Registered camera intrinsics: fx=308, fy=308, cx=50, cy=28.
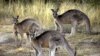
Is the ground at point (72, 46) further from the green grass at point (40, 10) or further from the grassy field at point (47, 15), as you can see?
the green grass at point (40, 10)

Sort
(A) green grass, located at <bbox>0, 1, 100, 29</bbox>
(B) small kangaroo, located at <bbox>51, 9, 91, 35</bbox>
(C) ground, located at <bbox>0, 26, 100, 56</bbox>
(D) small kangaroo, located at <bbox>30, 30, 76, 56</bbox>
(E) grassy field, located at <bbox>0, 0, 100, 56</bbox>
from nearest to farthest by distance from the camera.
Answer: (D) small kangaroo, located at <bbox>30, 30, 76, 56</bbox> < (C) ground, located at <bbox>0, 26, 100, 56</bbox> < (E) grassy field, located at <bbox>0, 0, 100, 56</bbox> < (B) small kangaroo, located at <bbox>51, 9, 91, 35</bbox> < (A) green grass, located at <bbox>0, 1, 100, 29</bbox>

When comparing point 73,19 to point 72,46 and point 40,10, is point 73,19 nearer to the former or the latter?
point 72,46

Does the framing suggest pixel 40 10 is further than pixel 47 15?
Yes

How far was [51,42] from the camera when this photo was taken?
4746 millimetres

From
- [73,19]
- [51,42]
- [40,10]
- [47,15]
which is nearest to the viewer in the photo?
[51,42]

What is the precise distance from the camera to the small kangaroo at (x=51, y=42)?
4742mm

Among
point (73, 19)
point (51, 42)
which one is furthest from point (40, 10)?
point (51, 42)

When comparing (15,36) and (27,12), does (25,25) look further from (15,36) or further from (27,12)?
(27,12)

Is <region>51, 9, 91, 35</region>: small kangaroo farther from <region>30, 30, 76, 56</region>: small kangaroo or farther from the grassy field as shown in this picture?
<region>30, 30, 76, 56</region>: small kangaroo

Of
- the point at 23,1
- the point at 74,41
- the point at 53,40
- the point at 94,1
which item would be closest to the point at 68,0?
the point at 94,1

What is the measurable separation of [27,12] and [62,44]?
2.70 m

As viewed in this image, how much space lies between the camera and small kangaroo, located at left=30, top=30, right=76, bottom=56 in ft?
15.6

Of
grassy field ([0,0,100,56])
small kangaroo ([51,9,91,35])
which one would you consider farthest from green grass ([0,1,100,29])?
→ small kangaroo ([51,9,91,35])

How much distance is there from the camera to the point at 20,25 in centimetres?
583
